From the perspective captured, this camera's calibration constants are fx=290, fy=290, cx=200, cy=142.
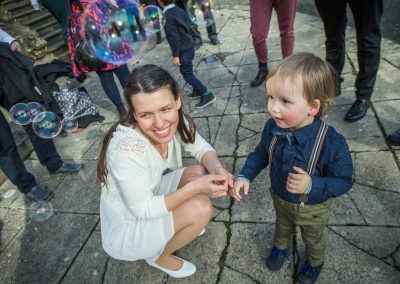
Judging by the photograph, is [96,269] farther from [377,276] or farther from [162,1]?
[162,1]

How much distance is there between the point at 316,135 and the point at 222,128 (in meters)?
1.91

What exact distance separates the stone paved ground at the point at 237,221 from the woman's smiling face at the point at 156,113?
2.93ft

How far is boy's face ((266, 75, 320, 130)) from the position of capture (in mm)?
1159

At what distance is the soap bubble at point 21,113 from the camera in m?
2.52

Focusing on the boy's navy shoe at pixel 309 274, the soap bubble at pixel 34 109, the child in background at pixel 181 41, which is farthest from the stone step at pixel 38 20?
the boy's navy shoe at pixel 309 274

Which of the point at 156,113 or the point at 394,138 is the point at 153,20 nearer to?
the point at 156,113

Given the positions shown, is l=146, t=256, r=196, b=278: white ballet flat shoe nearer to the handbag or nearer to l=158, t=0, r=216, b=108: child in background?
l=158, t=0, r=216, b=108: child in background

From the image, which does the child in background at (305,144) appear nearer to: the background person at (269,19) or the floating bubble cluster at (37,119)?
the floating bubble cluster at (37,119)

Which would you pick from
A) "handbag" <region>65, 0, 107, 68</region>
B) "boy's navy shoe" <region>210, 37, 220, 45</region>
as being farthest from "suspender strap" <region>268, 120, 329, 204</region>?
"boy's navy shoe" <region>210, 37, 220, 45</region>

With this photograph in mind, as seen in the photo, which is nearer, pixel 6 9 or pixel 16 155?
pixel 16 155

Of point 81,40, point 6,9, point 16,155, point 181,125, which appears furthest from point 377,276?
point 6,9

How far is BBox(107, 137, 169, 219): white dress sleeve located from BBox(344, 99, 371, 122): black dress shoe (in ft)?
6.62

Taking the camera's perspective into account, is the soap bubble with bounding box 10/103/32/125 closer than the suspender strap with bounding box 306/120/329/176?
No

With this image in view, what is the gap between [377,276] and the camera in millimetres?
1569
